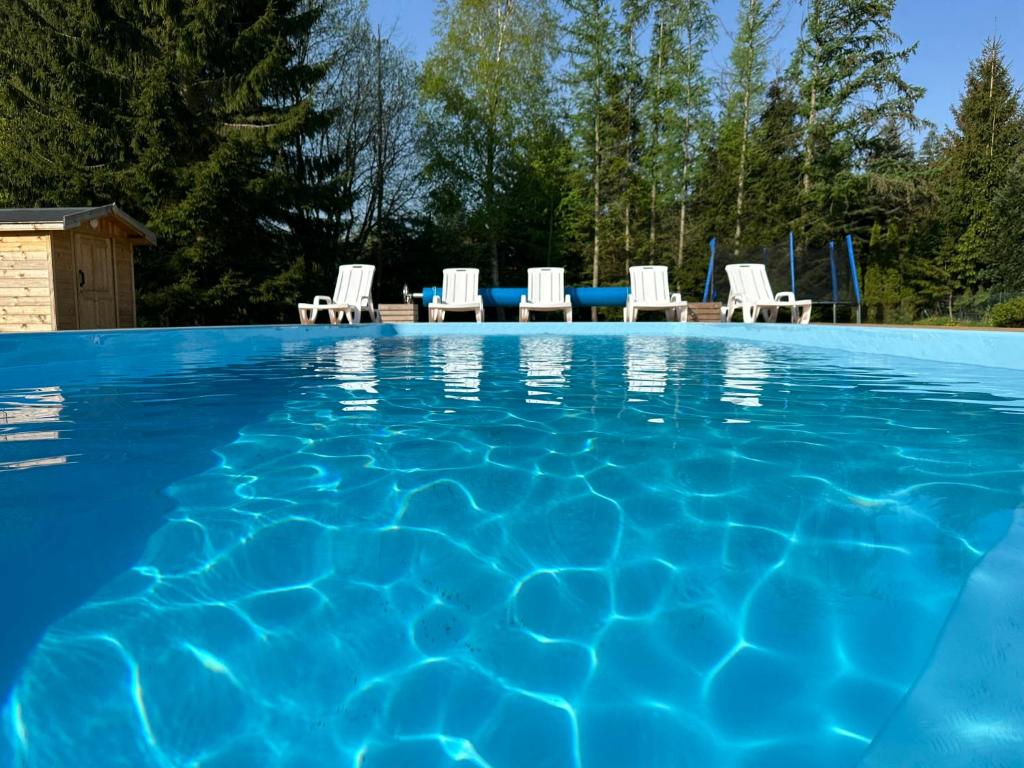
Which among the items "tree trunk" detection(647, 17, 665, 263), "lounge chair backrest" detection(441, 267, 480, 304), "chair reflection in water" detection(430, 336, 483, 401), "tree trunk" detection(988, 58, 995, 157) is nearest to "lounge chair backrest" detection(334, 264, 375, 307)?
"lounge chair backrest" detection(441, 267, 480, 304)

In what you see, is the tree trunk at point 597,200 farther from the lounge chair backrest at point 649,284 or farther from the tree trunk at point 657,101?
the lounge chair backrest at point 649,284

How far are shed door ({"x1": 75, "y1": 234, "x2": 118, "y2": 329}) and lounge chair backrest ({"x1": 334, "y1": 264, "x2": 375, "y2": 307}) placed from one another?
150 inches

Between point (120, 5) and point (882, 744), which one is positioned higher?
point (120, 5)

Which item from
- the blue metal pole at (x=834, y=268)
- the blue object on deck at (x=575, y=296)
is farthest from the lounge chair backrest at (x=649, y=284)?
the blue metal pole at (x=834, y=268)

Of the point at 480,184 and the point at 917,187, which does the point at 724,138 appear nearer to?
the point at 917,187

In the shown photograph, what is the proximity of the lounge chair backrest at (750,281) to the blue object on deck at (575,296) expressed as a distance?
234 centimetres

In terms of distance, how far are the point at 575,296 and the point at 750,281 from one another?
3.52 metres

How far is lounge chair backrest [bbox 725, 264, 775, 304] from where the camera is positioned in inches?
423

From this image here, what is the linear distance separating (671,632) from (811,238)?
1685 centimetres

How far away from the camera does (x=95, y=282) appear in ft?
34.0

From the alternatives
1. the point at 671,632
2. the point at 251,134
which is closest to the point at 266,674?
the point at 671,632

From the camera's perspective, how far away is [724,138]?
57.2ft

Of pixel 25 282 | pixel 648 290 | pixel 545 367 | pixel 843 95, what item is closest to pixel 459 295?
pixel 648 290

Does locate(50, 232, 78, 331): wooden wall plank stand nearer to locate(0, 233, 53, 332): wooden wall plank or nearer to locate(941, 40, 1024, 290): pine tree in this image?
locate(0, 233, 53, 332): wooden wall plank
